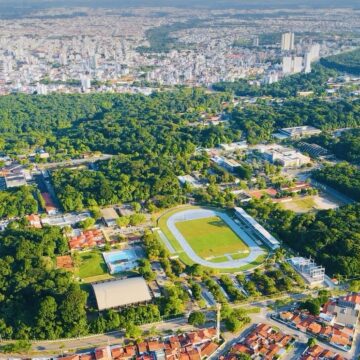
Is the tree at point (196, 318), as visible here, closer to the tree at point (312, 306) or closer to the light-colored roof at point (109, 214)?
the tree at point (312, 306)

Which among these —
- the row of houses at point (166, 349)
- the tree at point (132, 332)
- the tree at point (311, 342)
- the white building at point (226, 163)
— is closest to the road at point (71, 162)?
the white building at point (226, 163)

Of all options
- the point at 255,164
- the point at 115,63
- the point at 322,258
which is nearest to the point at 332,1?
the point at 115,63

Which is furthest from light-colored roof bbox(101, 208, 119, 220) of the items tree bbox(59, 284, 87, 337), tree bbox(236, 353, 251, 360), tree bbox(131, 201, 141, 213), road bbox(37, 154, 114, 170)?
tree bbox(236, 353, 251, 360)

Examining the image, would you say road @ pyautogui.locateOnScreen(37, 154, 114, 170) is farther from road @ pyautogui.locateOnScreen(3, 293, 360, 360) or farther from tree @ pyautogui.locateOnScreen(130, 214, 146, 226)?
road @ pyautogui.locateOnScreen(3, 293, 360, 360)

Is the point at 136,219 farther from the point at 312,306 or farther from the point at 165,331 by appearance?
the point at 312,306

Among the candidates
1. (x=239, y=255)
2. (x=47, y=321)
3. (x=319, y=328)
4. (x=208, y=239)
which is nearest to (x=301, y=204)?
(x=208, y=239)

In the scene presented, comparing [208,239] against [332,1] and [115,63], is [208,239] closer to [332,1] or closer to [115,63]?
[115,63]
